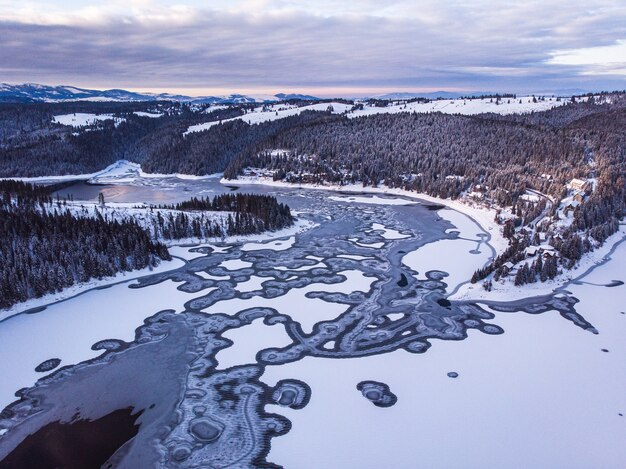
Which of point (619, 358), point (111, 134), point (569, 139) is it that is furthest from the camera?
point (111, 134)

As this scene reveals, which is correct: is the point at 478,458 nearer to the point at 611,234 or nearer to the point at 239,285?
the point at 239,285

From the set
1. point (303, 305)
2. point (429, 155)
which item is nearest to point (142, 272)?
point (303, 305)

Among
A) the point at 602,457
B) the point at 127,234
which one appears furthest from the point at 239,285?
the point at 602,457

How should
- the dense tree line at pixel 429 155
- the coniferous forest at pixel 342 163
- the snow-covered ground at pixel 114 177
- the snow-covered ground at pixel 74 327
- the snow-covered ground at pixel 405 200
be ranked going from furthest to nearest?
the snow-covered ground at pixel 114 177, the dense tree line at pixel 429 155, the snow-covered ground at pixel 405 200, the coniferous forest at pixel 342 163, the snow-covered ground at pixel 74 327

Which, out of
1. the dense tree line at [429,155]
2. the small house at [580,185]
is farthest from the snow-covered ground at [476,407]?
the dense tree line at [429,155]

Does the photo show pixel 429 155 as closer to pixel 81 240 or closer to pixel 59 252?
pixel 81 240

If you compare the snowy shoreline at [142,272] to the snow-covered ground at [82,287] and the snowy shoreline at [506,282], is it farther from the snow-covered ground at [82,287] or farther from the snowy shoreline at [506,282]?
the snowy shoreline at [506,282]

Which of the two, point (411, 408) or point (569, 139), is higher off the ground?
point (569, 139)

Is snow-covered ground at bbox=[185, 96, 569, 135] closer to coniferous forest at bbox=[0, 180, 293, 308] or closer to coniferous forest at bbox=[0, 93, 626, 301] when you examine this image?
coniferous forest at bbox=[0, 93, 626, 301]
